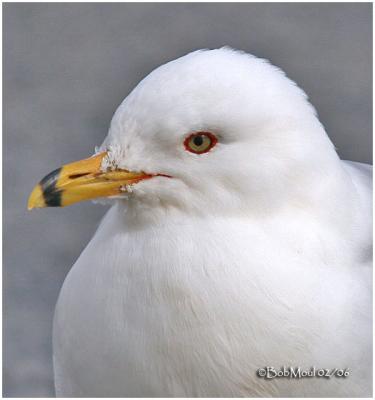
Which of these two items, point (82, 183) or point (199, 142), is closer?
point (199, 142)

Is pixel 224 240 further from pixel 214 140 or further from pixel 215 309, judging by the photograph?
pixel 214 140

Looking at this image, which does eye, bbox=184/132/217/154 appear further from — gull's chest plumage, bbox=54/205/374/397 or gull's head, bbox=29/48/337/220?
gull's chest plumage, bbox=54/205/374/397

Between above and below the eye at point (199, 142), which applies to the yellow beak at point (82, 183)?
below

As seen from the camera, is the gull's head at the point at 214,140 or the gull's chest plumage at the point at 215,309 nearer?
the gull's head at the point at 214,140

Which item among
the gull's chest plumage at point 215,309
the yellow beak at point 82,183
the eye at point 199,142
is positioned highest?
the eye at point 199,142

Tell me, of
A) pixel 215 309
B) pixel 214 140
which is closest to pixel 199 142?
pixel 214 140

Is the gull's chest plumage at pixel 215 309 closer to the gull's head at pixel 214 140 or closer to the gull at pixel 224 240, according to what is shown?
the gull at pixel 224 240

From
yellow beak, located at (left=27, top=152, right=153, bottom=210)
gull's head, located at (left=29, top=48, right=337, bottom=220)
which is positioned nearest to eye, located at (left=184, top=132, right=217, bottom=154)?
gull's head, located at (left=29, top=48, right=337, bottom=220)

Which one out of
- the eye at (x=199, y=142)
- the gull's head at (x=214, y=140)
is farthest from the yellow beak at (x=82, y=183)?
the eye at (x=199, y=142)
